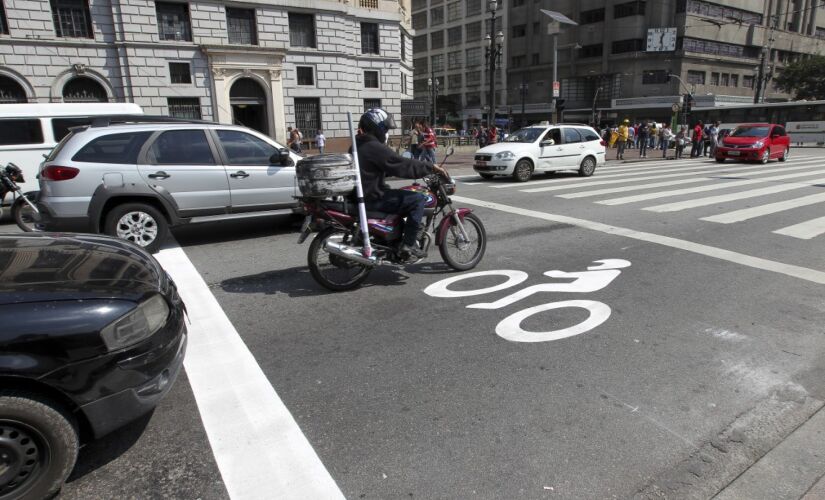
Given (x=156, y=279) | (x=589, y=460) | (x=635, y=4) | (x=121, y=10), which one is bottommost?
(x=589, y=460)

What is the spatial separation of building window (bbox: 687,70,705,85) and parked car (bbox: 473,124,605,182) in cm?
5123

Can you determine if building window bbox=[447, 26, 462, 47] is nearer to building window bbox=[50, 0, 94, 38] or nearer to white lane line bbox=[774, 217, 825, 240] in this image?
building window bbox=[50, 0, 94, 38]

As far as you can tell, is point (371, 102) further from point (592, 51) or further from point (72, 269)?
point (592, 51)

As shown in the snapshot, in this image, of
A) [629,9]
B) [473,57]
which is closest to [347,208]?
[629,9]

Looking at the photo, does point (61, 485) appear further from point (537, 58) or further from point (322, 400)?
point (537, 58)

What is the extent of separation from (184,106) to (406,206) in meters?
25.0

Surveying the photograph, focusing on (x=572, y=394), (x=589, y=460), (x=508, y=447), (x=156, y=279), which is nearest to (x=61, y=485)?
(x=156, y=279)

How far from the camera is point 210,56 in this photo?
86.7 feet

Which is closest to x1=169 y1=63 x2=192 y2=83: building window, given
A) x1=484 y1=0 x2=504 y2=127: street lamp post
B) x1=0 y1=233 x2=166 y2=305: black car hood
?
x1=484 y1=0 x2=504 y2=127: street lamp post

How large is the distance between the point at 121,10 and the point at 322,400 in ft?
91.0

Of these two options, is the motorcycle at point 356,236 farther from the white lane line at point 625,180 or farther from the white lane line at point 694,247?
the white lane line at point 625,180

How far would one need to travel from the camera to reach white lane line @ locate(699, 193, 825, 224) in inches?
363

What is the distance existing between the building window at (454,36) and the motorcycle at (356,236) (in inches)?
3276

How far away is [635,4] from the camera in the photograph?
59.0 m
